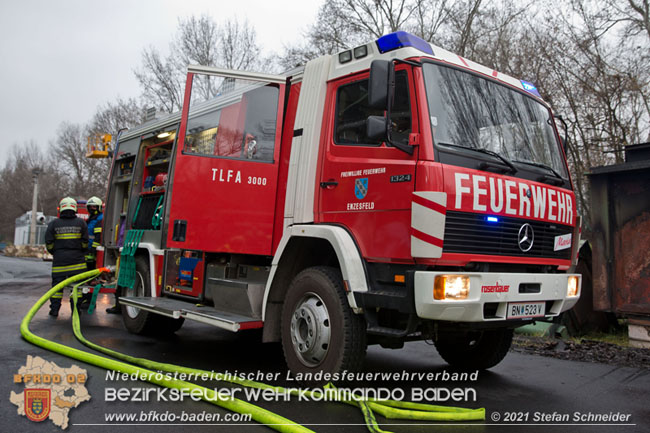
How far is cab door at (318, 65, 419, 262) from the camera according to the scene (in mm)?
4117

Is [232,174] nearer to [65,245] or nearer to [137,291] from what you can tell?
[137,291]

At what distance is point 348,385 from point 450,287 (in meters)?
1.23

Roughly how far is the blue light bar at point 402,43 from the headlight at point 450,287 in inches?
73.6

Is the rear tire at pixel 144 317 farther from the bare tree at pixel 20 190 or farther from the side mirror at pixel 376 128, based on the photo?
the bare tree at pixel 20 190

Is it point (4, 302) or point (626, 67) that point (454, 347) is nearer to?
point (4, 302)

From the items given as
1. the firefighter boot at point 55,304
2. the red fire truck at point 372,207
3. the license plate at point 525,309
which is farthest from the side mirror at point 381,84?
the firefighter boot at point 55,304

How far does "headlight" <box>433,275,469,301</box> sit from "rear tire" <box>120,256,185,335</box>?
4.15 metres

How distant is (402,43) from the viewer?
14.3ft

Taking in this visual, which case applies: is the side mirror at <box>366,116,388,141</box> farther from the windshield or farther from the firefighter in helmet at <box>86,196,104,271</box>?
the firefighter in helmet at <box>86,196,104,271</box>

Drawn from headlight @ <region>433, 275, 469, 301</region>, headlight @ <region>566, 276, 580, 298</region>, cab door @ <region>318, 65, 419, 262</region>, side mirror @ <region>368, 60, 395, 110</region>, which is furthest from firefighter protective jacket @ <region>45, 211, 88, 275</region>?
headlight @ <region>566, 276, 580, 298</region>

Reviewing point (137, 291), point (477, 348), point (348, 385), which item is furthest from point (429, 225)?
point (137, 291)

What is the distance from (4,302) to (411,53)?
9.03m

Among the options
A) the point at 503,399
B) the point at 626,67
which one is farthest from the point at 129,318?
the point at 626,67

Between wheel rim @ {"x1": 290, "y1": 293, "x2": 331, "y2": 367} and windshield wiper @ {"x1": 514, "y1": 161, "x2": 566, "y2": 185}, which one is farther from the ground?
windshield wiper @ {"x1": 514, "y1": 161, "x2": 566, "y2": 185}
